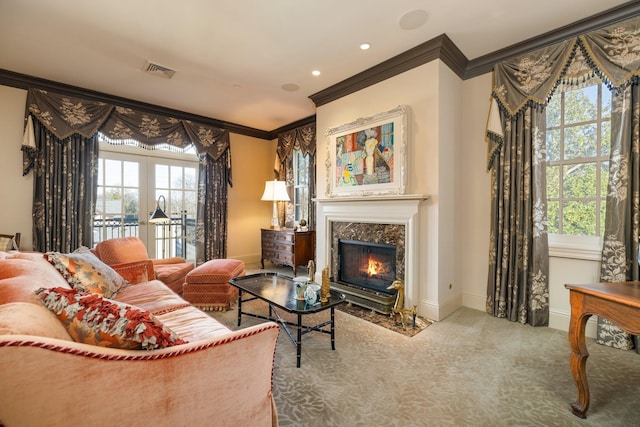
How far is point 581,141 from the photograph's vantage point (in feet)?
8.73

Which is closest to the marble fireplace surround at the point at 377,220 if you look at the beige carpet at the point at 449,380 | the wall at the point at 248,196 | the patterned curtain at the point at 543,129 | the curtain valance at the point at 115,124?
the beige carpet at the point at 449,380

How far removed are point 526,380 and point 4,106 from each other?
5955 millimetres

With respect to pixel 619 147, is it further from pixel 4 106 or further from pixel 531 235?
pixel 4 106

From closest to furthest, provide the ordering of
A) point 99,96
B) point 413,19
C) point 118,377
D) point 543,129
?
point 118,377 < point 413,19 < point 543,129 < point 99,96

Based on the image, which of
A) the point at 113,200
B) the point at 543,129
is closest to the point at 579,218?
the point at 543,129

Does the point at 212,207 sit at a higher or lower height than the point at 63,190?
lower

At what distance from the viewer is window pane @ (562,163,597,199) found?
2.60m

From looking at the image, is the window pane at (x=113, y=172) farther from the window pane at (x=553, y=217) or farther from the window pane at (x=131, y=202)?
the window pane at (x=553, y=217)

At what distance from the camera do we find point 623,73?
7.44ft

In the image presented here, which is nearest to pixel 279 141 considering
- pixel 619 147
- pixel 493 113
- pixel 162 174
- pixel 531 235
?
pixel 162 174

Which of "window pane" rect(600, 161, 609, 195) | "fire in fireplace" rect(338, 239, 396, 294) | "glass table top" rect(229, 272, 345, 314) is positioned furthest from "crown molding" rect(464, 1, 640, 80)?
"glass table top" rect(229, 272, 345, 314)

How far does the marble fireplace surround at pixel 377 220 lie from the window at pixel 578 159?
1.28 m

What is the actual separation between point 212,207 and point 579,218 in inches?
198

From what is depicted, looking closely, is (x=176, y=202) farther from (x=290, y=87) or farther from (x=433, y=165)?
(x=433, y=165)
